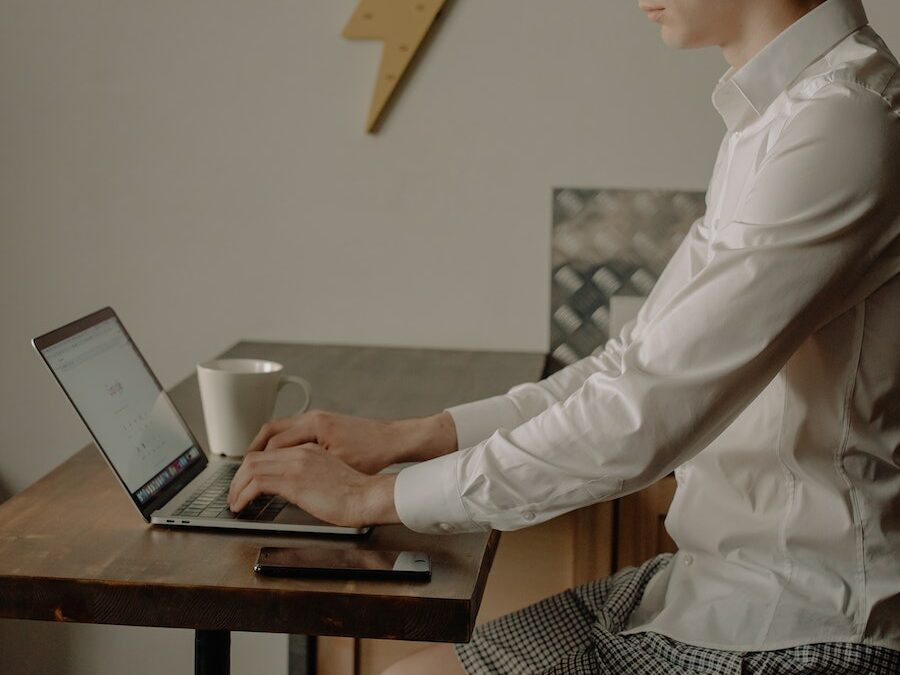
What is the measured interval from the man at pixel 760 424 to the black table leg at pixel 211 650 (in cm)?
15

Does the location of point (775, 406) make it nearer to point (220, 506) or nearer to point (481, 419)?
point (481, 419)

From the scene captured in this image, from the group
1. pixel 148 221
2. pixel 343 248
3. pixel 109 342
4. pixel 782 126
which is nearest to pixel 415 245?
pixel 343 248

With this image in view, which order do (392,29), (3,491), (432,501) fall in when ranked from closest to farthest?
1. (432,501)
2. (392,29)
3. (3,491)

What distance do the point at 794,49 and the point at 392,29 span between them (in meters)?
1.03

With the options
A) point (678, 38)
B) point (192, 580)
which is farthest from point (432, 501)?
point (678, 38)

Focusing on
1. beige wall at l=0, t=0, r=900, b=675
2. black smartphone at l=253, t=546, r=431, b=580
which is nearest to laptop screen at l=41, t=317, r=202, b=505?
black smartphone at l=253, t=546, r=431, b=580

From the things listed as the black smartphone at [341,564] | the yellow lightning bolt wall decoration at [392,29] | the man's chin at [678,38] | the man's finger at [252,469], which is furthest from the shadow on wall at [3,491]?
the man's chin at [678,38]

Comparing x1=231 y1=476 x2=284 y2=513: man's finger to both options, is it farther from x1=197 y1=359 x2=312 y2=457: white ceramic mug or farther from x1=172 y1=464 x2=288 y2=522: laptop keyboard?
x1=197 y1=359 x2=312 y2=457: white ceramic mug

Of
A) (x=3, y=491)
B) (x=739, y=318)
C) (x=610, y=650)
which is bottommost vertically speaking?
(x=3, y=491)

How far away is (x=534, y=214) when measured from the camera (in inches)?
84.3

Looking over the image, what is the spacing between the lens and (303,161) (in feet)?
7.15

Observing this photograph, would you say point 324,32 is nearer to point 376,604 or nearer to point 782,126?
point 782,126

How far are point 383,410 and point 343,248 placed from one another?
583mm

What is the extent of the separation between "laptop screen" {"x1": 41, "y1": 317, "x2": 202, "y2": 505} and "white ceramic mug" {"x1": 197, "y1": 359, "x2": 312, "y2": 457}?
0.05 meters
